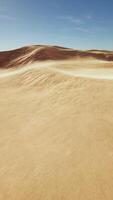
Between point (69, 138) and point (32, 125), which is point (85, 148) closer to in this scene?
point (69, 138)

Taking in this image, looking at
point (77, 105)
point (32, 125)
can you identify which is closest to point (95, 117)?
point (77, 105)

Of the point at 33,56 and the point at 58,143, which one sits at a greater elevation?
the point at 33,56

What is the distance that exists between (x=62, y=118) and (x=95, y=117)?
0.92 m

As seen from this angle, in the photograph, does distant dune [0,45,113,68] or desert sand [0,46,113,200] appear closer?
desert sand [0,46,113,200]

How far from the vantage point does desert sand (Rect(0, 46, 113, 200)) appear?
3.27m

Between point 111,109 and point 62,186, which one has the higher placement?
point 111,109

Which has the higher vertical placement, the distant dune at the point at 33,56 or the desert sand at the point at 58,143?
the distant dune at the point at 33,56

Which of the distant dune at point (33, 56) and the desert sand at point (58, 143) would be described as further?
the distant dune at point (33, 56)

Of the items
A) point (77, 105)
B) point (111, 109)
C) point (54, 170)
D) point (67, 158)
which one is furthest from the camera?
point (77, 105)

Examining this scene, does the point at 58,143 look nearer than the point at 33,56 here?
Yes

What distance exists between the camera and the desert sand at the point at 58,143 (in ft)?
10.7

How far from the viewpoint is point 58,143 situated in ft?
14.8

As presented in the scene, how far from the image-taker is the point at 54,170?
12.0 ft

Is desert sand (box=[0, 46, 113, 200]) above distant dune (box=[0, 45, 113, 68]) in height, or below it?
below
